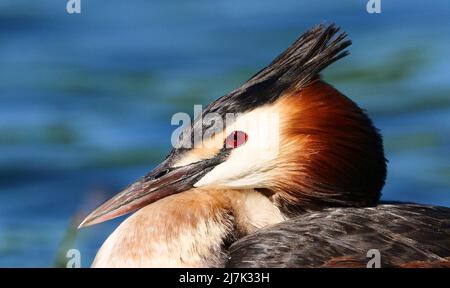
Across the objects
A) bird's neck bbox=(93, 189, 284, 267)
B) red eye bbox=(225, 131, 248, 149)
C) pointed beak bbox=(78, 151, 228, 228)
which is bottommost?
bird's neck bbox=(93, 189, 284, 267)

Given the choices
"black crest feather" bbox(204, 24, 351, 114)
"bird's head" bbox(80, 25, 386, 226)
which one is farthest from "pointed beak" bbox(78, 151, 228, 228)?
"black crest feather" bbox(204, 24, 351, 114)

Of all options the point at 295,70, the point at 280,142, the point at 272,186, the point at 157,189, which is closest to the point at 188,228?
the point at 157,189

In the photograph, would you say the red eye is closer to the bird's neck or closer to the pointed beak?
the pointed beak

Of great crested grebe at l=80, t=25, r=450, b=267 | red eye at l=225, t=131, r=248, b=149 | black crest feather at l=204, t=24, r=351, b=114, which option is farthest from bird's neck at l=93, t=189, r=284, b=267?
black crest feather at l=204, t=24, r=351, b=114

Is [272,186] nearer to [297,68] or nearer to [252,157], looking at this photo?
[252,157]

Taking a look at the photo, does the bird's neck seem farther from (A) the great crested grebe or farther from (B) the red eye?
(B) the red eye

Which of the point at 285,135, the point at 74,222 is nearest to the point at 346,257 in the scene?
the point at 285,135

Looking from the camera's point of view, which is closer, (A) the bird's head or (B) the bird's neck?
(B) the bird's neck

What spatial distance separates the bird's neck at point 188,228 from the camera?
786 centimetres

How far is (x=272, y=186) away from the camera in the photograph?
8141mm

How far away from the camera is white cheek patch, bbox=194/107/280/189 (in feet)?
26.6

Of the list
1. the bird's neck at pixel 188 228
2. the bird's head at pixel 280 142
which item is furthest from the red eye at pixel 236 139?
the bird's neck at pixel 188 228

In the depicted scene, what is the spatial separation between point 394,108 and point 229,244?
568 centimetres

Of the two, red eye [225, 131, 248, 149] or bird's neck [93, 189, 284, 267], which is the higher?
red eye [225, 131, 248, 149]
